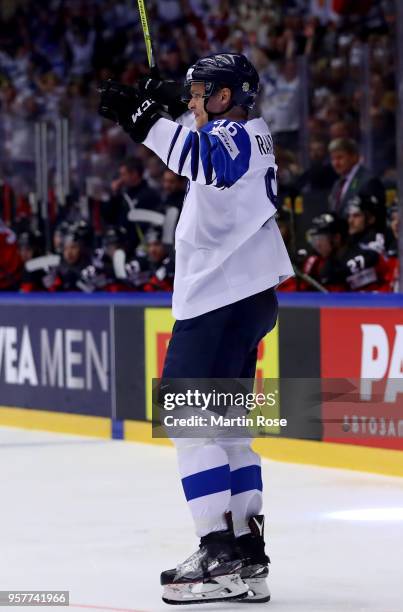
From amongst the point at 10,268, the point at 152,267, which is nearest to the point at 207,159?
the point at 152,267

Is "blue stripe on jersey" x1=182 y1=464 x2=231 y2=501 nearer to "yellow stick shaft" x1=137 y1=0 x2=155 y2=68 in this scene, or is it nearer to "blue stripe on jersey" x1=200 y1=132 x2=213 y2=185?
"blue stripe on jersey" x1=200 y1=132 x2=213 y2=185

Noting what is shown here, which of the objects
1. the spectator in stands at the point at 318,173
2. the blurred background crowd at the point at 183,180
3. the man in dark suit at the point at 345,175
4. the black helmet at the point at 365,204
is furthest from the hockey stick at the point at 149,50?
the spectator in stands at the point at 318,173

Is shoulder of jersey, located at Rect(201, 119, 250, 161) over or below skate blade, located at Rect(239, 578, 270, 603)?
over

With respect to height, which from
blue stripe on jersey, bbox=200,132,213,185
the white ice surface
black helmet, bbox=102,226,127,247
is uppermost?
blue stripe on jersey, bbox=200,132,213,185

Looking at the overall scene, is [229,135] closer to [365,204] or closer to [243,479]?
[243,479]

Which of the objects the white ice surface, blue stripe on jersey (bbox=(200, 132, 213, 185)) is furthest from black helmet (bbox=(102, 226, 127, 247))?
blue stripe on jersey (bbox=(200, 132, 213, 185))

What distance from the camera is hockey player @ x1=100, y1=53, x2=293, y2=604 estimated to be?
4.54 metres

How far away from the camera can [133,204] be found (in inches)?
458

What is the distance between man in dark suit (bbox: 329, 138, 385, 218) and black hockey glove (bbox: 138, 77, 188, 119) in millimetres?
4999

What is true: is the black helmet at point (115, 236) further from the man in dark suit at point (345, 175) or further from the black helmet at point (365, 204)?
the black helmet at point (365, 204)

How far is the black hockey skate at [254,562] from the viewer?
15.1 feet

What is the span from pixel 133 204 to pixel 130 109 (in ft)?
23.2

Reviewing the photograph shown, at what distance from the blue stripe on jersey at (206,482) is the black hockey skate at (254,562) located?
0.21 meters

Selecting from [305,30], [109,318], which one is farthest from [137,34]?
[109,318]
